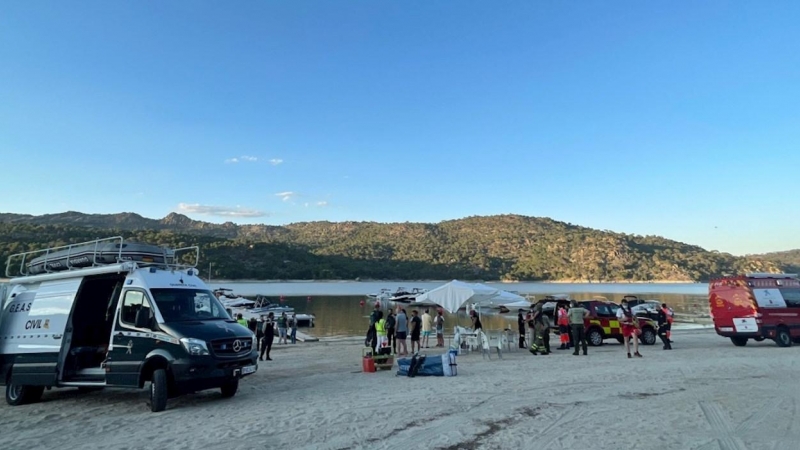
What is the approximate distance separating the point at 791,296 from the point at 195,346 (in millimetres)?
20987

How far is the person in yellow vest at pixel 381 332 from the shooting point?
55.4 feet

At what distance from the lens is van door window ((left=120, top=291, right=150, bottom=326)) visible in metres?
9.30

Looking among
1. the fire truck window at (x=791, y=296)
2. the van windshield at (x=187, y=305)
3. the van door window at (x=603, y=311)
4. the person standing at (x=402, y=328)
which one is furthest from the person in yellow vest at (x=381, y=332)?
the fire truck window at (x=791, y=296)

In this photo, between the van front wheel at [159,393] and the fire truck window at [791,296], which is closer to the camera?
the van front wheel at [159,393]

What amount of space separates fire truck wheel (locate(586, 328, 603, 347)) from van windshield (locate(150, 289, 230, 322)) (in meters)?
15.1

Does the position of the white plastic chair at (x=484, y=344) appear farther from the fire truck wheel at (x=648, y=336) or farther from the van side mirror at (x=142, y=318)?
the van side mirror at (x=142, y=318)

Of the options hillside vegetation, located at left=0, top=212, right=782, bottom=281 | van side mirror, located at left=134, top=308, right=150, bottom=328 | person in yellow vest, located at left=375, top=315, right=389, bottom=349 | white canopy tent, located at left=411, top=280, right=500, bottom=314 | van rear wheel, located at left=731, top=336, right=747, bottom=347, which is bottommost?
van rear wheel, located at left=731, top=336, right=747, bottom=347

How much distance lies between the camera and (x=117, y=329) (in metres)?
9.38

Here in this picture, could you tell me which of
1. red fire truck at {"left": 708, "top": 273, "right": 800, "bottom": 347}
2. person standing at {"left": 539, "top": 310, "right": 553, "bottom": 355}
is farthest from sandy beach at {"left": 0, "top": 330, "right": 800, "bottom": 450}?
red fire truck at {"left": 708, "top": 273, "right": 800, "bottom": 347}

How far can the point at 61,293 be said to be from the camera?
1023 cm

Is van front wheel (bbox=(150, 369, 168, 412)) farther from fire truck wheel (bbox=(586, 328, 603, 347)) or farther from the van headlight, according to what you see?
fire truck wheel (bbox=(586, 328, 603, 347))

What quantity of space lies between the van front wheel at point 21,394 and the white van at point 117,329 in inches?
0.8

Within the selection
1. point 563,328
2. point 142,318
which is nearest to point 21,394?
point 142,318

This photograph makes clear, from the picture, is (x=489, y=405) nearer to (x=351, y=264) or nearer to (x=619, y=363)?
(x=619, y=363)
